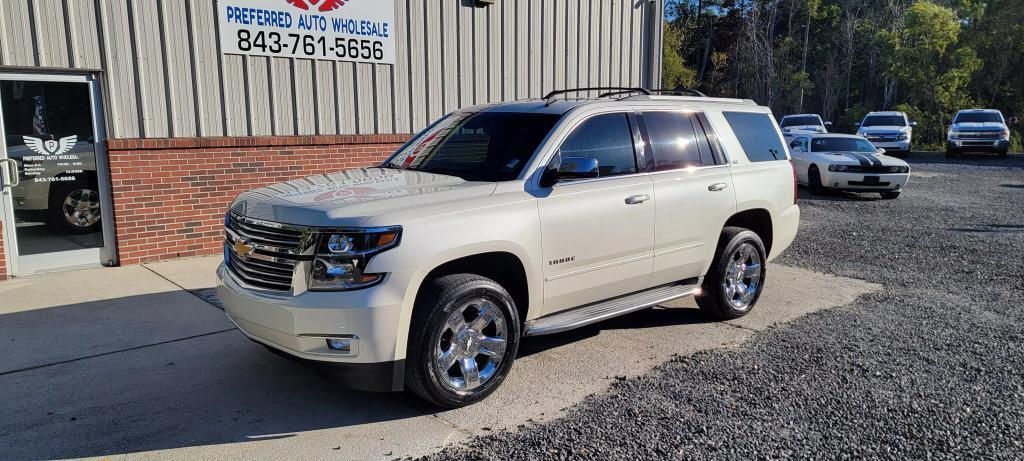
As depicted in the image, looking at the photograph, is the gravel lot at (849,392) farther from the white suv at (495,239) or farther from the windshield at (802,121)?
the windshield at (802,121)

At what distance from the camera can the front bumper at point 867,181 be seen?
48.9 ft

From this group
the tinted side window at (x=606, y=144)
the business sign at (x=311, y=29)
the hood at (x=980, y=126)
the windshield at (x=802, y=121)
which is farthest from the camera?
the windshield at (x=802, y=121)

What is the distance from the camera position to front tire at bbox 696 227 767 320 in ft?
20.0

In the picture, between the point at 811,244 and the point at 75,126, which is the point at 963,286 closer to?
the point at 811,244

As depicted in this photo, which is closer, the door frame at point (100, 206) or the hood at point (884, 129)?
the door frame at point (100, 206)

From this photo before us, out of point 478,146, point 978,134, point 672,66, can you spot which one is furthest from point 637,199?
point 672,66

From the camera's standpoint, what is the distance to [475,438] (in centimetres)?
396

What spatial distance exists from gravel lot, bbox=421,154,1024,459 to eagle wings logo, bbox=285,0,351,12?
267 inches

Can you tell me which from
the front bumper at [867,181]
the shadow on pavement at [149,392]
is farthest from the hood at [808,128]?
the shadow on pavement at [149,392]

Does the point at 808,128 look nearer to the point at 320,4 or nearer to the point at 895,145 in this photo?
the point at 895,145

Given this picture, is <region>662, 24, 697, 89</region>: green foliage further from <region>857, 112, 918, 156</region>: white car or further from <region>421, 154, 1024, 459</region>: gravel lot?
<region>421, 154, 1024, 459</region>: gravel lot

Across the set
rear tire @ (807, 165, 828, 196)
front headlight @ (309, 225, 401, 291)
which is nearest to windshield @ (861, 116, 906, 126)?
rear tire @ (807, 165, 828, 196)

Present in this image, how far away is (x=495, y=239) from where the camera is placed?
14.2ft

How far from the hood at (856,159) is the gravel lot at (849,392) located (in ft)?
23.4
